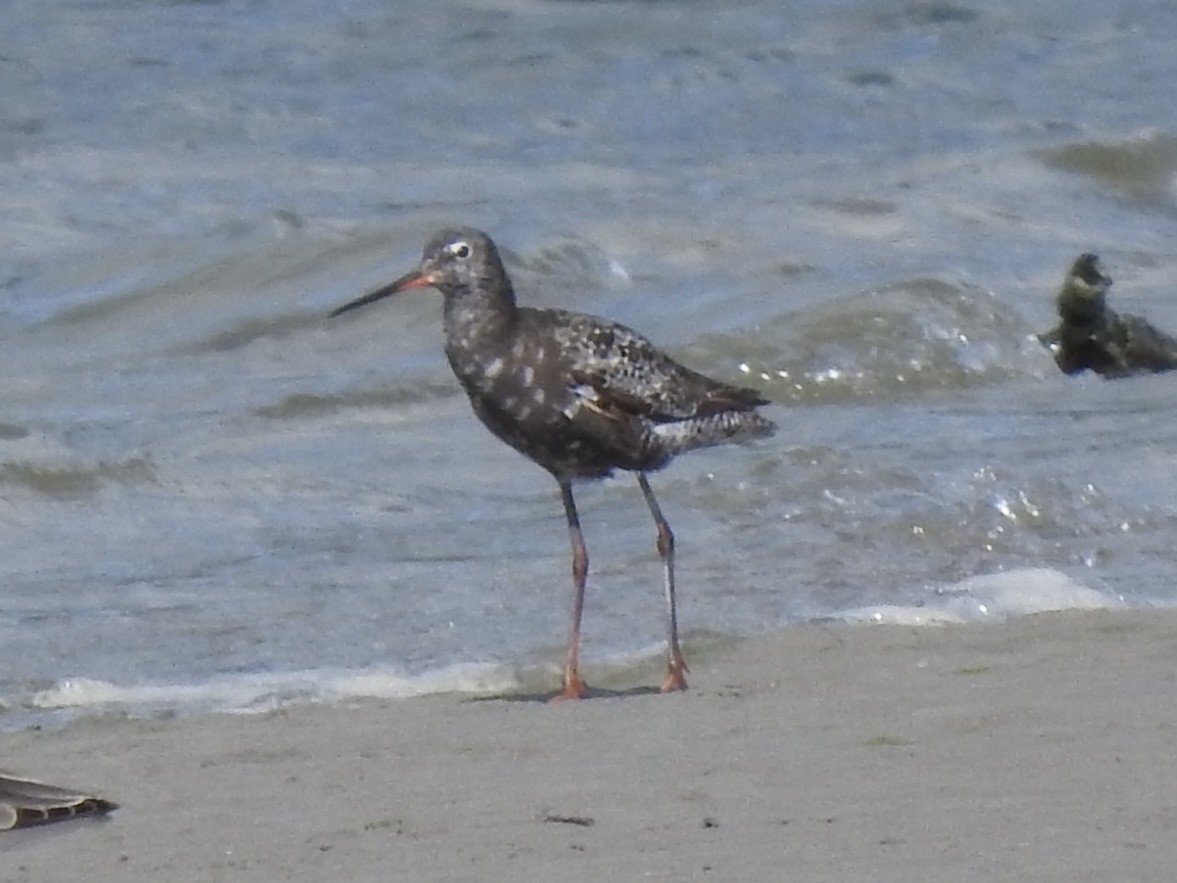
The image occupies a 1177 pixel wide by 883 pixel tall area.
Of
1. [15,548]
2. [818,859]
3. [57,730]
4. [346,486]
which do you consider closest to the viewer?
[818,859]

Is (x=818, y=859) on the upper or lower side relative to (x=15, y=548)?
upper

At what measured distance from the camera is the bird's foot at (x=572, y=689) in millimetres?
6135

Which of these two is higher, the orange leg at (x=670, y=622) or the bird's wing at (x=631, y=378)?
the bird's wing at (x=631, y=378)

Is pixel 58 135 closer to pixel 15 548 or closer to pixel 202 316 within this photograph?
pixel 202 316

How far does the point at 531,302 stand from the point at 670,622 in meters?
7.10

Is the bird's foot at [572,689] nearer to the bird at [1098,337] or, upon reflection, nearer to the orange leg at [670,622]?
the orange leg at [670,622]

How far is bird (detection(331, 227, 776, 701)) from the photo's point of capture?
6574mm

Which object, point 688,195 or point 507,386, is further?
point 688,195

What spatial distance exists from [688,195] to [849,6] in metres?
5.94

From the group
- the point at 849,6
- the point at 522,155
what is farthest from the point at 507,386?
the point at 849,6

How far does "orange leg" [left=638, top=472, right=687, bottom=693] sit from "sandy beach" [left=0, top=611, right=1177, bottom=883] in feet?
0.22

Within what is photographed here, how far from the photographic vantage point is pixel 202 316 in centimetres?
1315

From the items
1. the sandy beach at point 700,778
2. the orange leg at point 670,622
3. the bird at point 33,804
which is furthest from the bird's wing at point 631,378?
the bird at point 33,804

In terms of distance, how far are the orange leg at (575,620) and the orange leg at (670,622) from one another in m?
0.20
